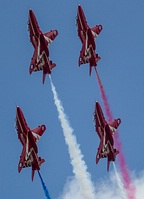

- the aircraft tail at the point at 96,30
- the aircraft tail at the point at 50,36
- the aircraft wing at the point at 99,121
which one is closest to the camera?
the aircraft wing at the point at 99,121

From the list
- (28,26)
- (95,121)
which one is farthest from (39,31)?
(95,121)

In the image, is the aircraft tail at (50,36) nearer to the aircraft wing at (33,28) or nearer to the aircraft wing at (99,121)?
the aircraft wing at (33,28)

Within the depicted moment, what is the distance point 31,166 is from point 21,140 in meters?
3.74

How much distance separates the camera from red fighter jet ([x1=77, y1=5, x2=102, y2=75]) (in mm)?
186125

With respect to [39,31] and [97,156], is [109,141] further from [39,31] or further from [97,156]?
[39,31]

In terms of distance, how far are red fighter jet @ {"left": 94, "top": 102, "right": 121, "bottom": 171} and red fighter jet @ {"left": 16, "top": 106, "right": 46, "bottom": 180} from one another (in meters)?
8.34

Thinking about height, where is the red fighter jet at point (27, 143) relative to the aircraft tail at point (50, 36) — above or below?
below

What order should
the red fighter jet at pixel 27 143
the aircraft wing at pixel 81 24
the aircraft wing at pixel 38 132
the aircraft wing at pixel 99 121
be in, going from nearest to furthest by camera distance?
1. the red fighter jet at pixel 27 143
2. the aircraft wing at pixel 38 132
3. the aircraft wing at pixel 99 121
4. the aircraft wing at pixel 81 24

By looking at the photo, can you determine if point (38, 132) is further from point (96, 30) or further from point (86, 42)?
point (96, 30)

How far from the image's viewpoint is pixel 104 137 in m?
184

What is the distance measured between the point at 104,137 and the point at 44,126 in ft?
26.8

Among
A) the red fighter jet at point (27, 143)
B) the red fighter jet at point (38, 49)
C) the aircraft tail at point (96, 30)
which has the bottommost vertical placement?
the red fighter jet at point (27, 143)

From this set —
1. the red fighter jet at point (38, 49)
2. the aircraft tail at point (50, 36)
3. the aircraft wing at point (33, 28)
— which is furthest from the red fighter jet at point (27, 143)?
the aircraft tail at point (50, 36)

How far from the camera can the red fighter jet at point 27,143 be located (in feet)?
589
